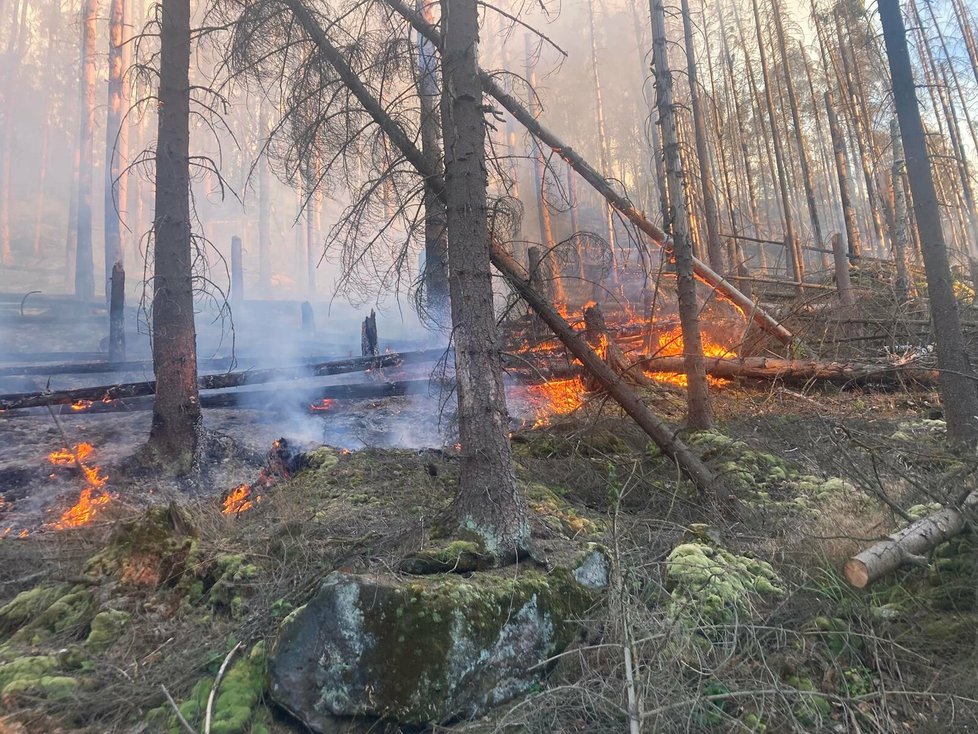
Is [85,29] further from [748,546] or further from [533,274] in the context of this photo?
[748,546]

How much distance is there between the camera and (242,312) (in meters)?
29.2

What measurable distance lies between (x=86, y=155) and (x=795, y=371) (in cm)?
2999

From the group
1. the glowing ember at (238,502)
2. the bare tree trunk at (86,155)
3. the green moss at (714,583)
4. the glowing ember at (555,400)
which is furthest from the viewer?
the bare tree trunk at (86,155)

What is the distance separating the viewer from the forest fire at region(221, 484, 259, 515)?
5.35 metres

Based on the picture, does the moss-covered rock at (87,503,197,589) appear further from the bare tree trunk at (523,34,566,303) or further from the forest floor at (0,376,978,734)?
the bare tree trunk at (523,34,566,303)

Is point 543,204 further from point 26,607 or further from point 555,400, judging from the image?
point 26,607

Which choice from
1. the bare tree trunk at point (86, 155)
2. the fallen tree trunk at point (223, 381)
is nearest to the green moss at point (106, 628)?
the fallen tree trunk at point (223, 381)

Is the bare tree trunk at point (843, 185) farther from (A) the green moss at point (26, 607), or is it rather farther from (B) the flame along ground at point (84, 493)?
(A) the green moss at point (26, 607)

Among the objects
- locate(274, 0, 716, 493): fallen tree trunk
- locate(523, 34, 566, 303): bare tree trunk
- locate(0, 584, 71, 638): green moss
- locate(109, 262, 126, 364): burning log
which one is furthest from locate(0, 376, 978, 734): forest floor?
locate(109, 262, 126, 364): burning log

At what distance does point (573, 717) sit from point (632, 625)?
54 cm

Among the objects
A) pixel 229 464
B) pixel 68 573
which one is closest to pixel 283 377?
pixel 229 464

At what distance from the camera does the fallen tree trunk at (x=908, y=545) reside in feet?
9.58

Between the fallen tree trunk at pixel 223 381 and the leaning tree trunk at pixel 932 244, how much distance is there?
25.9 ft

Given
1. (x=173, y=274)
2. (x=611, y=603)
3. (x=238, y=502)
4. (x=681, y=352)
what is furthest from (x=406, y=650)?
(x=681, y=352)
